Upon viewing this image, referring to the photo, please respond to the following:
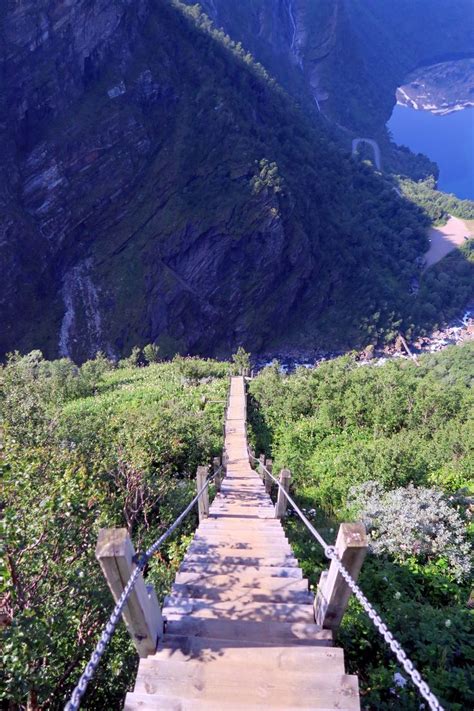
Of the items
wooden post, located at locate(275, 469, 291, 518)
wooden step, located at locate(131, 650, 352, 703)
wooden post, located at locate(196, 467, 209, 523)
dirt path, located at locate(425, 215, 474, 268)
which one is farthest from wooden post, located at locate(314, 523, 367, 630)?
dirt path, located at locate(425, 215, 474, 268)

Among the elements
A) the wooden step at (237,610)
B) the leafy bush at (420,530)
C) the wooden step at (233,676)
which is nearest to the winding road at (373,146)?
the leafy bush at (420,530)

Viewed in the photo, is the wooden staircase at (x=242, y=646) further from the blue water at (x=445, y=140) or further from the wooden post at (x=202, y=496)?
the blue water at (x=445, y=140)

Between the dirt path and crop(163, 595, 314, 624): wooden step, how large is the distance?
7257 cm

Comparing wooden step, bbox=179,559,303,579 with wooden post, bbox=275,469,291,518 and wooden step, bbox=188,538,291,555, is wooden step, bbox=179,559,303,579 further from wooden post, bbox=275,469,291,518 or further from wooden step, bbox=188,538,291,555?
wooden post, bbox=275,469,291,518

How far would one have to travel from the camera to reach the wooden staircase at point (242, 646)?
229 centimetres

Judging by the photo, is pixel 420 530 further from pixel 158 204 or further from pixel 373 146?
pixel 373 146

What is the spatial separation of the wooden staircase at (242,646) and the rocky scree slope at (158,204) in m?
43.4

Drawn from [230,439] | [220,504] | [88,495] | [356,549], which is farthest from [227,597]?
[230,439]

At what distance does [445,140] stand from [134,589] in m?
198

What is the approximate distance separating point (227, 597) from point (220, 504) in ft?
11.8

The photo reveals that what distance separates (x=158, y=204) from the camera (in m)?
51.4

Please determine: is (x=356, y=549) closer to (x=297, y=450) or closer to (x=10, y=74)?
(x=297, y=450)

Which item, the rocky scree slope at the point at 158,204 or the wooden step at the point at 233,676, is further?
the rocky scree slope at the point at 158,204

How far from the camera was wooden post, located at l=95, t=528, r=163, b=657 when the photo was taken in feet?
7.23
